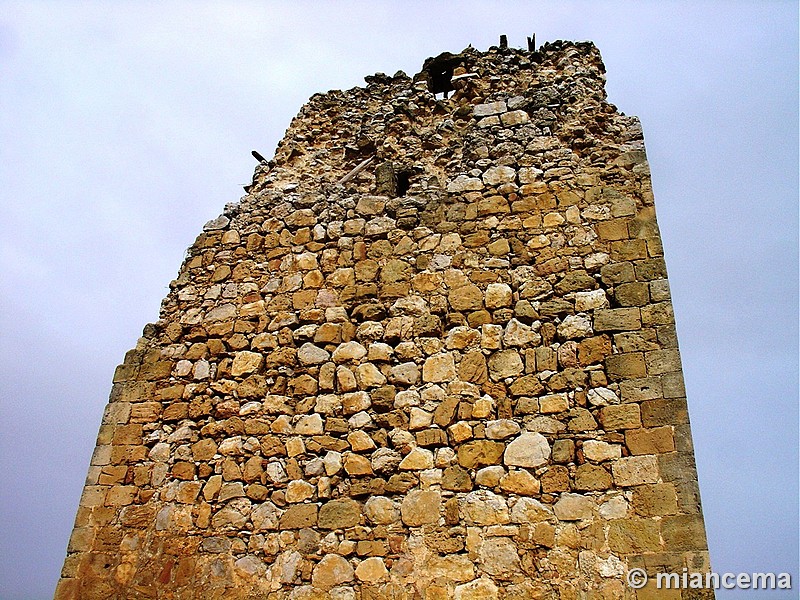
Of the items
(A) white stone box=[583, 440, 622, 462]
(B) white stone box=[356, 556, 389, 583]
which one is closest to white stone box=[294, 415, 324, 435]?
(B) white stone box=[356, 556, 389, 583]

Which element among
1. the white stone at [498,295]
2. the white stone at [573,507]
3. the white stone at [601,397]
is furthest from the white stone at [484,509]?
the white stone at [498,295]

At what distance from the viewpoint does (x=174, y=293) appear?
19.4 ft

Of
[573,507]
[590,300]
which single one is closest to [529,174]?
[590,300]

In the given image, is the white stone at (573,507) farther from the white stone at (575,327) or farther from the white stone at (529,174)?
the white stone at (529,174)

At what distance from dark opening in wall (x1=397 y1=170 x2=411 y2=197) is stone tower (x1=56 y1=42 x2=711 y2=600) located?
5cm

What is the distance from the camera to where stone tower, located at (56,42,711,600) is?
4129 mm

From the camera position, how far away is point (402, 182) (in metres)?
5.88

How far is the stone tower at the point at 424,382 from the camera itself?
413 centimetres

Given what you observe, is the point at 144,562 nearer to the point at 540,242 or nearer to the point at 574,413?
the point at 574,413

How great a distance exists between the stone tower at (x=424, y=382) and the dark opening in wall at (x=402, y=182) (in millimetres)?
49

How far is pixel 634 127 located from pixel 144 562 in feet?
18.4

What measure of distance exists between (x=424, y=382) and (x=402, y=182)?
7.03 ft

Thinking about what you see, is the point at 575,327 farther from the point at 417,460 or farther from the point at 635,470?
the point at 417,460

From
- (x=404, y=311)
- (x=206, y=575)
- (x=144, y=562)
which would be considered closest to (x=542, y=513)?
(x=404, y=311)
